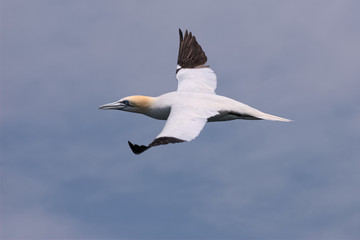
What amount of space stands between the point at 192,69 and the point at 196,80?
3.77 ft

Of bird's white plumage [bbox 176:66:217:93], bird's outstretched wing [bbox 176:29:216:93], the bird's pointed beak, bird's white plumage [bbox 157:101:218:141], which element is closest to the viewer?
bird's white plumage [bbox 157:101:218:141]

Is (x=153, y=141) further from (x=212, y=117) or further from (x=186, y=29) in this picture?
(x=186, y=29)

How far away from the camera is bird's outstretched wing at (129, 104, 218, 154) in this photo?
1856 centimetres

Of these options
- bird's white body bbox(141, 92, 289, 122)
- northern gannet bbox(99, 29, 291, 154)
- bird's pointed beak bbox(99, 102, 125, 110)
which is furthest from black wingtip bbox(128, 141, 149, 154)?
bird's pointed beak bbox(99, 102, 125, 110)

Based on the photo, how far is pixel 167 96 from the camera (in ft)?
72.3

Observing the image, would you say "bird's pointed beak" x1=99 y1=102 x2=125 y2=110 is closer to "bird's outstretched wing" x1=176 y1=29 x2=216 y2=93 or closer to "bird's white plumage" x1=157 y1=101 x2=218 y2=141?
"bird's white plumage" x1=157 y1=101 x2=218 y2=141

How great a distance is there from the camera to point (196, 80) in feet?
81.0

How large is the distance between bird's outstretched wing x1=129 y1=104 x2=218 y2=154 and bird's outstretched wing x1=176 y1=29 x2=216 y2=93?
136 inches

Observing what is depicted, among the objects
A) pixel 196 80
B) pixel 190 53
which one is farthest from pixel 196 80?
pixel 190 53

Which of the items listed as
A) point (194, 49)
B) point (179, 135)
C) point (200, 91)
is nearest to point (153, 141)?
point (179, 135)

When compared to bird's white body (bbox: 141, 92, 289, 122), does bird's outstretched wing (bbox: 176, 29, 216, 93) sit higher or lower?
higher

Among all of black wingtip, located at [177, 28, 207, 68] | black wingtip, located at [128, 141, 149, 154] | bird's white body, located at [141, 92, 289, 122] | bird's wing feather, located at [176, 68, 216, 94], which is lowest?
black wingtip, located at [128, 141, 149, 154]

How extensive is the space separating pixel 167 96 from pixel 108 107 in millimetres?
2347

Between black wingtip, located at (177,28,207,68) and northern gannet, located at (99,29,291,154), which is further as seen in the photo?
black wingtip, located at (177,28,207,68)
